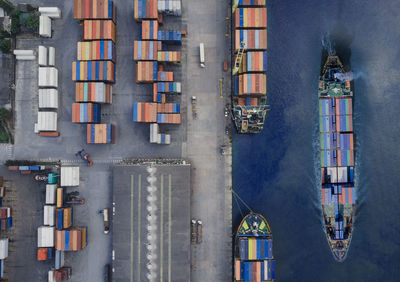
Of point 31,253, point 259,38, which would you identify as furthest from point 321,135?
point 31,253

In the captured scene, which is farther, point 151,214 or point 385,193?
point 385,193

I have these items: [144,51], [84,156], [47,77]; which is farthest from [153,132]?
[47,77]

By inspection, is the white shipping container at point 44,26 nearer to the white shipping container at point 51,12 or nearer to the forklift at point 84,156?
the white shipping container at point 51,12

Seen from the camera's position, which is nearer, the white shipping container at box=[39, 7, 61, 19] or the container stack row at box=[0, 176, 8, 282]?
the container stack row at box=[0, 176, 8, 282]

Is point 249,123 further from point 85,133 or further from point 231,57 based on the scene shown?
point 85,133

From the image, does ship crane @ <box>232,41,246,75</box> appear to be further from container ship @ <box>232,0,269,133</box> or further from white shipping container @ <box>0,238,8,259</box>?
white shipping container @ <box>0,238,8,259</box>

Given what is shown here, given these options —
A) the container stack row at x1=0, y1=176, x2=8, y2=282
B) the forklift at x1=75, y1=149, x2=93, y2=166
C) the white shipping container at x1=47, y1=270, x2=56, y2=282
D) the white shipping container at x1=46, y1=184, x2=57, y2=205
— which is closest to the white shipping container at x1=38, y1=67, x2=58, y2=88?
the forklift at x1=75, y1=149, x2=93, y2=166
